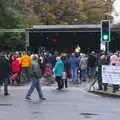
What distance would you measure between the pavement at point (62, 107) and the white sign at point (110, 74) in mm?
1037

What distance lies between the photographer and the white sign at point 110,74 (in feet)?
77.5

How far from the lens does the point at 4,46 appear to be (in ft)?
165

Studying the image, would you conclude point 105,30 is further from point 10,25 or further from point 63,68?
point 10,25

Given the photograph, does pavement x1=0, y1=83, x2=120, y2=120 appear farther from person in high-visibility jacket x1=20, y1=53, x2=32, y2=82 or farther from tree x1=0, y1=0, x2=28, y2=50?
tree x1=0, y1=0, x2=28, y2=50

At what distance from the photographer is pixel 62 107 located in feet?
58.5

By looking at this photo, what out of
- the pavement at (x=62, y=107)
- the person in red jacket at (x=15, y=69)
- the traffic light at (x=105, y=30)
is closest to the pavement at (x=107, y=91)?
the pavement at (x=62, y=107)

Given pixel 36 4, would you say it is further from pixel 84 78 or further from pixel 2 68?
pixel 2 68

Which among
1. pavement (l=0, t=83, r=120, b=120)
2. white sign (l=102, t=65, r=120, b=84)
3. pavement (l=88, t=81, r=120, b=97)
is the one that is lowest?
pavement (l=0, t=83, r=120, b=120)

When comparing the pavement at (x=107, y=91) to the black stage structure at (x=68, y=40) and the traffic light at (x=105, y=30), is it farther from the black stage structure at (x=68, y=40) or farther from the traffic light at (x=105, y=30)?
the black stage structure at (x=68, y=40)

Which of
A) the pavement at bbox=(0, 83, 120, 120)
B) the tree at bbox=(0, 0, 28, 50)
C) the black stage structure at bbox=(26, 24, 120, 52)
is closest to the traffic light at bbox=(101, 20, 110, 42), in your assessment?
the pavement at bbox=(0, 83, 120, 120)

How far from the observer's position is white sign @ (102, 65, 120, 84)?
23.6 m

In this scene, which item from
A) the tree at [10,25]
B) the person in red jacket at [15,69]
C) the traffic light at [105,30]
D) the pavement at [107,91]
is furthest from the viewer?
the tree at [10,25]

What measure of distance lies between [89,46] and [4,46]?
7.51 metres

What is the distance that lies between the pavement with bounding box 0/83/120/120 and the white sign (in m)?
1.04
